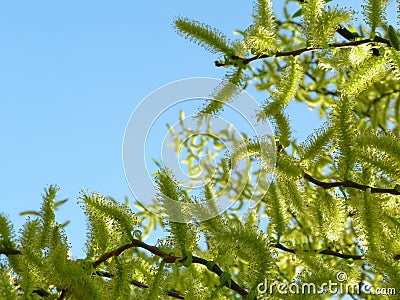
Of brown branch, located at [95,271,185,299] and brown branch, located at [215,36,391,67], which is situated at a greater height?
brown branch, located at [215,36,391,67]

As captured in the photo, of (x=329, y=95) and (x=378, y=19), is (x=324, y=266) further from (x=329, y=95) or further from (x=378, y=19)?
(x=329, y=95)

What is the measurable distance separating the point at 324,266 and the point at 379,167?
0.55 feet

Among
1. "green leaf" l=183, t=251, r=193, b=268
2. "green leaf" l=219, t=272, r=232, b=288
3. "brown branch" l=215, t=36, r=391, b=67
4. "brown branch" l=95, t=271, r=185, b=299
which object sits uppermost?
"brown branch" l=215, t=36, r=391, b=67

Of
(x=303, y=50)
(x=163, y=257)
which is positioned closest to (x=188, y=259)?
(x=163, y=257)

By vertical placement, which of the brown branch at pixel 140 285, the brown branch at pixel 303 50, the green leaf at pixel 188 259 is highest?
the brown branch at pixel 303 50

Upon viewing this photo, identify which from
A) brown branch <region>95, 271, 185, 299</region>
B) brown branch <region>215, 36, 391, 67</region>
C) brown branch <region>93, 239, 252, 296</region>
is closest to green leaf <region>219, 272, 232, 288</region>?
brown branch <region>93, 239, 252, 296</region>

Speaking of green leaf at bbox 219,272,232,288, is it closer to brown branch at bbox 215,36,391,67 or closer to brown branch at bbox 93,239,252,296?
brown branch at bbox 93,239,252,296

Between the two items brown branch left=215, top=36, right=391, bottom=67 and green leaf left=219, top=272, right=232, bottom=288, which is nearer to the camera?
green leaf left=219, top=272, right=232, bottom=288

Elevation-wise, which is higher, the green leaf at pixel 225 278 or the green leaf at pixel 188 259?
the green leaf at pixel 188 259

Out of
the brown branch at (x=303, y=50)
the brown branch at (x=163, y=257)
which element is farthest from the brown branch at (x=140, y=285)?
the brown branch at (x=303, y=50)

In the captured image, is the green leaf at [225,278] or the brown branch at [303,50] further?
the brown branch at [303,50]

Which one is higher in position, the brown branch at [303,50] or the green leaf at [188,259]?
the brown branch at [303,50]

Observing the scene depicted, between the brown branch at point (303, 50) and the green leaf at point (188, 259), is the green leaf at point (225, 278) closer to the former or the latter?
the green leaf at point (188, 259)

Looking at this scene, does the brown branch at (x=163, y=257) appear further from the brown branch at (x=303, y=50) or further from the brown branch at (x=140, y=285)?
the brown branch at (x=303, y=50)
